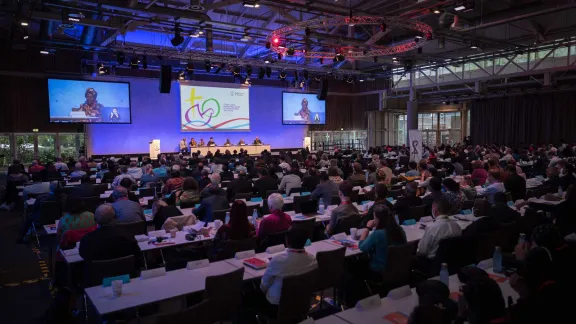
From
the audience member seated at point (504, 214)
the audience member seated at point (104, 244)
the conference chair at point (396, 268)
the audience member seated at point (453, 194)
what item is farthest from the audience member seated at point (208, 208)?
the audience member seated at point (504, 214)

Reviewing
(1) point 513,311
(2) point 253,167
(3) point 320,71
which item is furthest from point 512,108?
(1) point 513,311

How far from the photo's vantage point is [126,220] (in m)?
5.86

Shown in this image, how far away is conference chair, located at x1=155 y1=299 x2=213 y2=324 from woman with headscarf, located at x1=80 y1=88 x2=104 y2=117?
19096 mm

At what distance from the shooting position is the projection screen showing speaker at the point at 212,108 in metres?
22.7

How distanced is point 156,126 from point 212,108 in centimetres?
327

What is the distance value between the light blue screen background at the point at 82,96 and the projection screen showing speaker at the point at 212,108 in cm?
318

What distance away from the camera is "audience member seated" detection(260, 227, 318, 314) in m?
3.63

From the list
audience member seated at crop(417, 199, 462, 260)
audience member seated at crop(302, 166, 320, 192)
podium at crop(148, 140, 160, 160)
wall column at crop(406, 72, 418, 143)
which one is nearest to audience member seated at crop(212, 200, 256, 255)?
audience member seated at crop(417, 199, 462, 260)

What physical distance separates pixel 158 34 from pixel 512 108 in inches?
829

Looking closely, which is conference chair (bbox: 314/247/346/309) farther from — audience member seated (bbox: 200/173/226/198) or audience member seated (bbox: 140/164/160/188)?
audience member seated (bbox: 140/164/160/188)

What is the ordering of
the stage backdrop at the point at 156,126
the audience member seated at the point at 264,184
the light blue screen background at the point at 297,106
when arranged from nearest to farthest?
the audience member seated at the point at 264,184 → the stage backdrop at the point at 156,126 → the light blue screen background at the point at 297,106

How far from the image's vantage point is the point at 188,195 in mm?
7254

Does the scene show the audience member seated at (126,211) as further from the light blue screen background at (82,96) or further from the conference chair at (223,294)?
the light blue screen background at (82,96)

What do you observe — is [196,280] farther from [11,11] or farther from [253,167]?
[11,11]
